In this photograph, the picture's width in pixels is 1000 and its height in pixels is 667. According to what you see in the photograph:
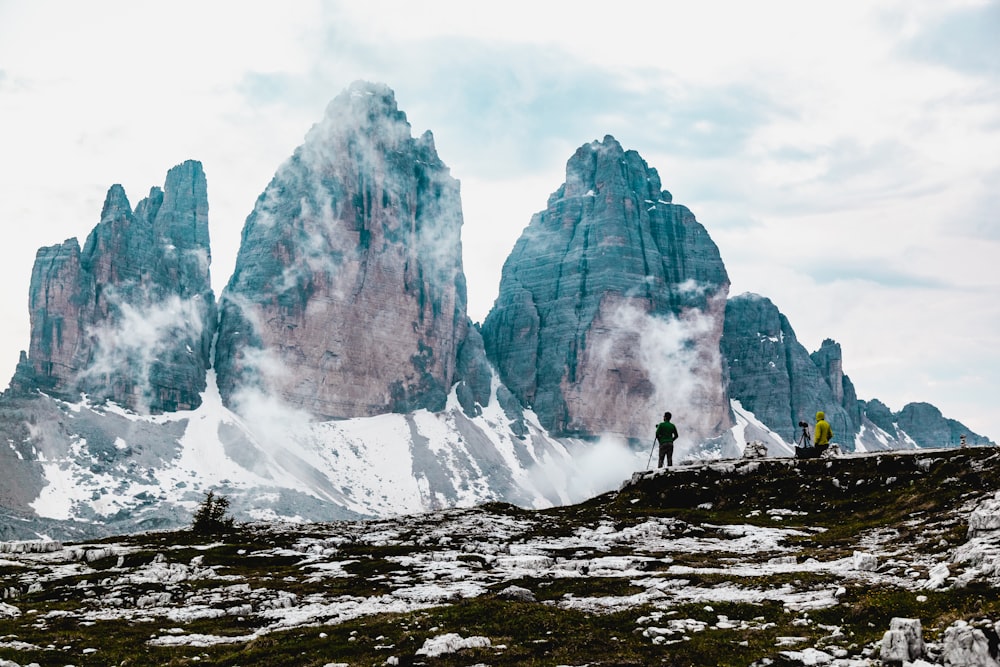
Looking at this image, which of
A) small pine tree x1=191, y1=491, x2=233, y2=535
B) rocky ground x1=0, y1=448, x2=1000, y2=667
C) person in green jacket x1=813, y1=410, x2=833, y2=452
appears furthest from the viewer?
small pine tree x1=191, y1=491, x2=233, y2=535

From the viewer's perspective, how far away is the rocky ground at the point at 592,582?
24.3 m

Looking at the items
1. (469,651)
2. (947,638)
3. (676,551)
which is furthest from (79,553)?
(947,638)

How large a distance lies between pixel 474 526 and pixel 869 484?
79.9ft

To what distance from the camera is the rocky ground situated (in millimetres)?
24344

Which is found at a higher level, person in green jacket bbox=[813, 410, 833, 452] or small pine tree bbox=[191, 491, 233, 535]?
person in green jacket bbox=[813, 410, 833, 452]

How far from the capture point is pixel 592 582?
36438mm

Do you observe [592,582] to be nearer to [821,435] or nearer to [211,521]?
[821,435]

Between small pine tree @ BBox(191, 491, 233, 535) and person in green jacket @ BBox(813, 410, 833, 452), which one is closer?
person in green jacket @ BBox(813, 410, 833, 452)

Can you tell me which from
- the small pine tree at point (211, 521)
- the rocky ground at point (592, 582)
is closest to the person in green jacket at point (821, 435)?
the rocky ground at point (592, 582)

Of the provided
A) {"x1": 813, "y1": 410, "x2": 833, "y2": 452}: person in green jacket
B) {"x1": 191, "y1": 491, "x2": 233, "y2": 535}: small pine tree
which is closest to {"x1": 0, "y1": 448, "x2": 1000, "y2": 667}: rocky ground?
{"x1": 813, "y1": 410, "x2": 833, "y2": 452}: person in green jacket

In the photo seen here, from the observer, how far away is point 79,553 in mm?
57281

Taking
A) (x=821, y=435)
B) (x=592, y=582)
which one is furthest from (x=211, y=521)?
(x=821, y=435)

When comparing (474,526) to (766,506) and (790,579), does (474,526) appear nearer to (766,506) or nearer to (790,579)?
(766,506)

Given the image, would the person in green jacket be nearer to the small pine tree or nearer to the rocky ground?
the rocky ground
